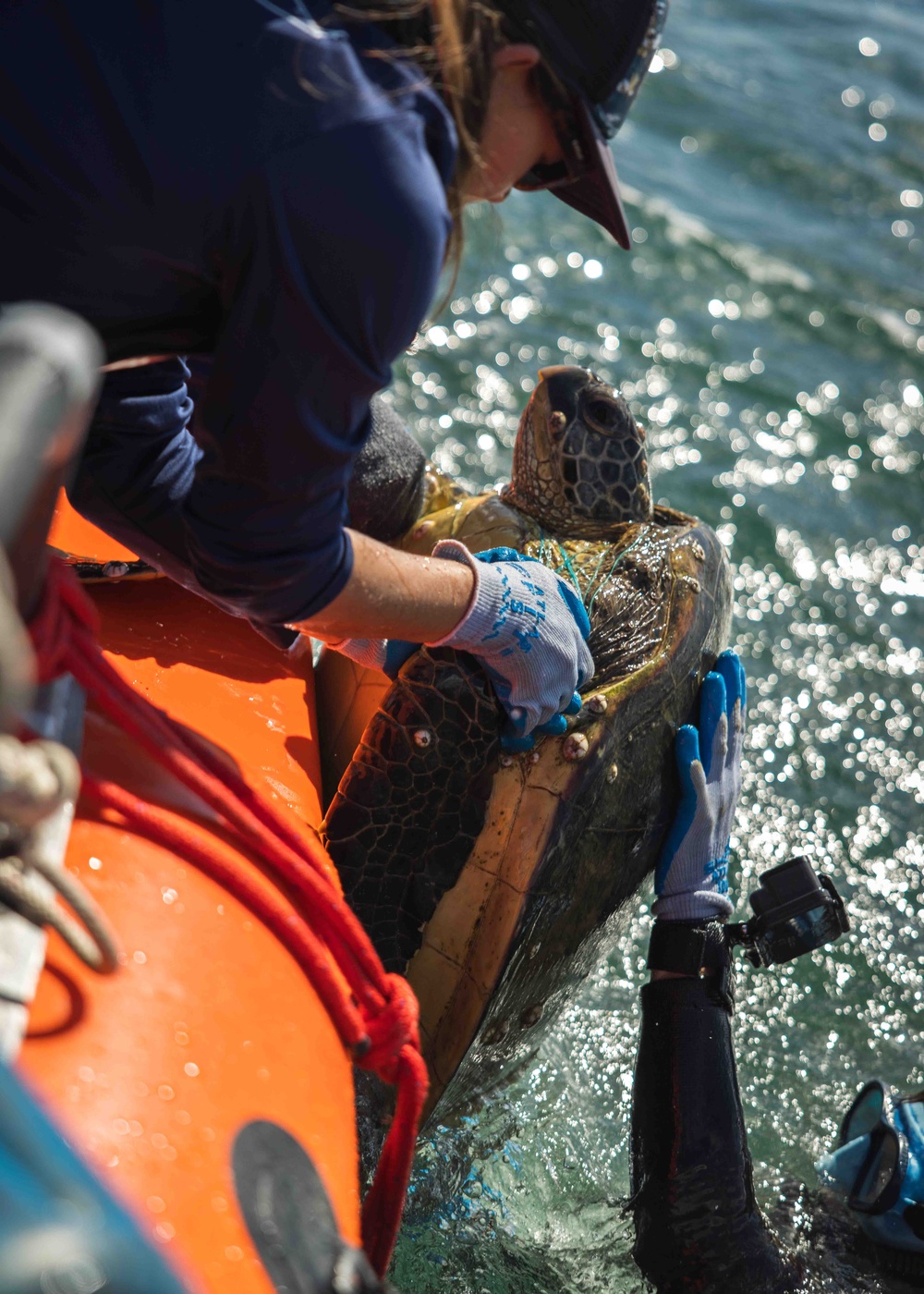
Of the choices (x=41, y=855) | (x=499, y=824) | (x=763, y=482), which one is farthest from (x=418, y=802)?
(x=763, y=482)

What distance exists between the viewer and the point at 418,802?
1.92 metres

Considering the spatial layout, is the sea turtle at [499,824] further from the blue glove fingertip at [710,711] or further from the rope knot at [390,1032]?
the rope knot at [390,1032]

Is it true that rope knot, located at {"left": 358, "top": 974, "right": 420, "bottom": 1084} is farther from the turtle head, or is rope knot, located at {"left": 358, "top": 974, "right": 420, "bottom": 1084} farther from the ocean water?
the turtle head

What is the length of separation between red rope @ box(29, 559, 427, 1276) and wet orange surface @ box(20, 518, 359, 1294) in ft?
0.07

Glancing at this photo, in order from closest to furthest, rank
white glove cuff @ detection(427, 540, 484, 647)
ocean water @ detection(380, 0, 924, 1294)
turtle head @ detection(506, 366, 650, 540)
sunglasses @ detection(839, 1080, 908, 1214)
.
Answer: white glove cuff @ detection(427, 540, 484, 647)
sunglasses @ detection(839, 1080, 908, 1214)
turtle head @ detection(506, 366, 650, 540)
ocean water @ detection(380, 0, 924, 1294)

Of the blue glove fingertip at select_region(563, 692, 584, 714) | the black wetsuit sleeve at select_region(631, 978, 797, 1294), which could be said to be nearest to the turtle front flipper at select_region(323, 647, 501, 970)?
the blue glove fingertip at select_region(563, 692, 584, 714)

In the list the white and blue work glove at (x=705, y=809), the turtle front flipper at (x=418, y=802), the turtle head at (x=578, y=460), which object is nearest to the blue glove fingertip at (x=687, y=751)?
the white and blue work glove at (x=705, y=809)

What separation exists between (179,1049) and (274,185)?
2.71 ft

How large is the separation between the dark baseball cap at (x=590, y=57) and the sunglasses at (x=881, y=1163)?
5.73 feet

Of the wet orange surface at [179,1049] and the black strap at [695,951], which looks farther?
the black strap at [695,951]

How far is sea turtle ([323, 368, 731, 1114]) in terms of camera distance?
1.90 m

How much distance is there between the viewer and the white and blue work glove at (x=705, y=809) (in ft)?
6.67

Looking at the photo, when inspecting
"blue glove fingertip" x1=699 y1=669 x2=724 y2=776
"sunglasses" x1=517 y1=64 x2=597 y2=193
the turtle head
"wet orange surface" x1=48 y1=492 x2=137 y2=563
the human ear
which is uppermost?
the human ear

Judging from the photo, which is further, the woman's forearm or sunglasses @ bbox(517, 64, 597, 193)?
the woman's forearm
